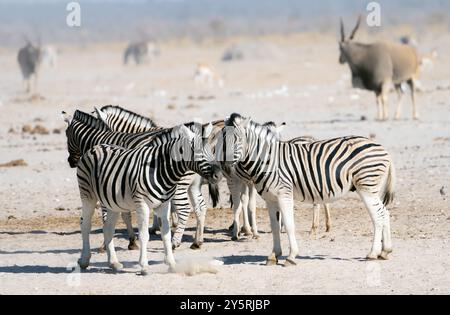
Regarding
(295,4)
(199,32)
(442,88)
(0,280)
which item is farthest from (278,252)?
(295,4)

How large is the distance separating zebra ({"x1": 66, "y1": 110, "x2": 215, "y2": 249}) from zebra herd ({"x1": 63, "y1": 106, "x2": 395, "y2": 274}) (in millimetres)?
723

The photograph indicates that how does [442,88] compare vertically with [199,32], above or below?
below

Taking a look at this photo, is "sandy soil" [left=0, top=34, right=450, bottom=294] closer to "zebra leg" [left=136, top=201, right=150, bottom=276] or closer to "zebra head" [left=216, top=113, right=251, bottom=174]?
"zebra leg" [left=136, top=201, right=150, bottom=276]

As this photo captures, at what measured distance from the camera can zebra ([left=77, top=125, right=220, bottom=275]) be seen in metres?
9.29

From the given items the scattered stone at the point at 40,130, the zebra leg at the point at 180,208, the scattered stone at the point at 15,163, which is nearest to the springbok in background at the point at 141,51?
the scattered stone at the point at 40,130

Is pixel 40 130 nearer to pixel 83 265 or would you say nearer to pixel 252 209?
pixel 252 209

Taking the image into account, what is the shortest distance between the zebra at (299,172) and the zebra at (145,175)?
0.30 m

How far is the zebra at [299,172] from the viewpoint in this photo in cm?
959

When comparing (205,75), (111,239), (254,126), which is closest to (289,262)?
(254,126)

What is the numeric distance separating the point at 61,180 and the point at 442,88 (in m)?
13.9

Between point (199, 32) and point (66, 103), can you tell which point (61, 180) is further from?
point (199, 32)

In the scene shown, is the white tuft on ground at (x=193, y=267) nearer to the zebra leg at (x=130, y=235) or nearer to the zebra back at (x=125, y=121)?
the zebra leg at (x=130, y=235)

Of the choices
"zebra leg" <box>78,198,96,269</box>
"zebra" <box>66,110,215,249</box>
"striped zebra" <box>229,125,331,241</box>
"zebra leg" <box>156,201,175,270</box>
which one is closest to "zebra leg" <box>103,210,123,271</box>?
"zebra leg" <box>78,198,96,269</box>

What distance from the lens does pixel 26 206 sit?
13844 millimetres
